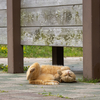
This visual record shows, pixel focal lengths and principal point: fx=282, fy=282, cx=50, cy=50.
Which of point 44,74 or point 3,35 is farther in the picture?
point 3,35

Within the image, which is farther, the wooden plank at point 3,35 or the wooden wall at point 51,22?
the wooden plank at point 3,35

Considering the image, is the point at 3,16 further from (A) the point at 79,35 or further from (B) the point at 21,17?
(A) the point at 79,35

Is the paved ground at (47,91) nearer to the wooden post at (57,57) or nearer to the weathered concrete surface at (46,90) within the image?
the weathered concrete surface at (46,90)

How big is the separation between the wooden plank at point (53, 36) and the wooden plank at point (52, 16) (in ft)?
0.43

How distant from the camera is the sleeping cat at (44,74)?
553cm

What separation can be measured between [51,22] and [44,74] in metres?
1.52

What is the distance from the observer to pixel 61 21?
6.53 meters

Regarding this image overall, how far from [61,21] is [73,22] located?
0.34 meters

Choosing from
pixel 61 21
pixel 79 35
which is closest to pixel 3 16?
pixel 61 21

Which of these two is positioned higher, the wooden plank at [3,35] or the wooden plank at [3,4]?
the wooden plank at [3,4]

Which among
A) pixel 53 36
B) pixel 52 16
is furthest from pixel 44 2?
pixel 53 36

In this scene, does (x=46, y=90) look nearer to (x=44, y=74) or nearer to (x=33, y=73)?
(x=33, y=73)

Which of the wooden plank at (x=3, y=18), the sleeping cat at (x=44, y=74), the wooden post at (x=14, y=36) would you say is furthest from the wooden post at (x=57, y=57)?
the sleeping cat at (x=44, y=74)

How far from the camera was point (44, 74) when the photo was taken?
5.78 meters
